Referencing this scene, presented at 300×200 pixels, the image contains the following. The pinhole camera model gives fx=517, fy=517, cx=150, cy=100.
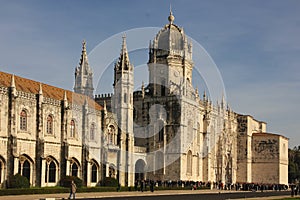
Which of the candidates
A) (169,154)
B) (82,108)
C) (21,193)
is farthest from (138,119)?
(21,193)

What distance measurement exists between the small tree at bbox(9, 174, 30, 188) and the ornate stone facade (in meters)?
1.05

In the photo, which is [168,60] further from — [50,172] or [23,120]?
[23,120]

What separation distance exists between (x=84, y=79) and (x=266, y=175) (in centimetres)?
4768

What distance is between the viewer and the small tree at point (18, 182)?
45.2 m

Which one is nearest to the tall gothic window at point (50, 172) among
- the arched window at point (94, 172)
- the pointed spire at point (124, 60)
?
the arched window at point (94, 172)

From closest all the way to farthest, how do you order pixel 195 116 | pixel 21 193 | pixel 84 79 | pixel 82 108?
pixel 21 193, pixel 82 108, pixel 84 79, pixel 195 116

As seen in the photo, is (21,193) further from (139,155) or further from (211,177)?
(211,177)

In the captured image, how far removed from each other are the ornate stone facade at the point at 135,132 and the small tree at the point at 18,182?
105cm

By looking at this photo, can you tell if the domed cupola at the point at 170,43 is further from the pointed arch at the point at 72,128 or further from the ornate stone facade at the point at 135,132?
the pointed arch at the point at 72,128

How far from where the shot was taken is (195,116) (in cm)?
7762

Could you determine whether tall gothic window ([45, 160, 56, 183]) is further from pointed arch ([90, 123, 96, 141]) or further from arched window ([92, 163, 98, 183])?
pointed arch ([90, 123, 96, 141])

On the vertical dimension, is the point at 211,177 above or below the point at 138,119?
below

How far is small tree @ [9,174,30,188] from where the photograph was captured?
1780 inches

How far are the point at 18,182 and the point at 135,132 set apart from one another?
29.7 m
